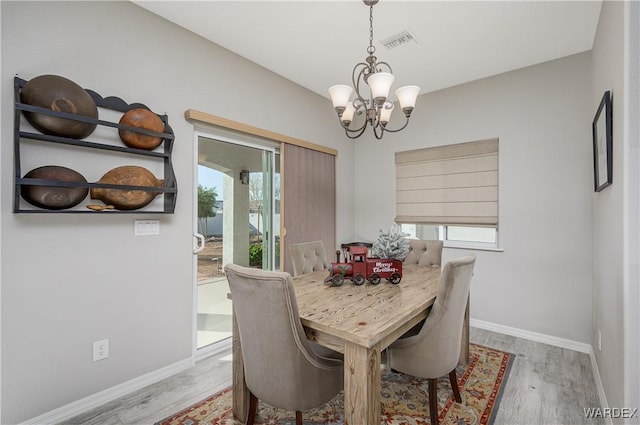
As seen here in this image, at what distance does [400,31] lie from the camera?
2436mm

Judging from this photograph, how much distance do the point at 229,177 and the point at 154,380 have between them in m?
1.75

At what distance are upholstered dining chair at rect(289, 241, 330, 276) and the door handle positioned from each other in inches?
29.6

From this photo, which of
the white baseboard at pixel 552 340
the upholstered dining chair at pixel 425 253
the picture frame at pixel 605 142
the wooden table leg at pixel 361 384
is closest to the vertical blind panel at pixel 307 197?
the upholstered dining chair at pixel 425 253

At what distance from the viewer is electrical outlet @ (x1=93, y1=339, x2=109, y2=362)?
6.42 ft

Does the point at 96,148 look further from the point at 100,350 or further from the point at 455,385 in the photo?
the point at 455,385

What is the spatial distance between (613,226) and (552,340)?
1.70 metres

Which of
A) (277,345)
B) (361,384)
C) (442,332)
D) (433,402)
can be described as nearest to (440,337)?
(442,332)


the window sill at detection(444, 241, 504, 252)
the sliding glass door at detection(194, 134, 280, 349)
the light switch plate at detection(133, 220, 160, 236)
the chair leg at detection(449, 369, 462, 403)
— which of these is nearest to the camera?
the chair leg at detection(449, 369, 462, 403)

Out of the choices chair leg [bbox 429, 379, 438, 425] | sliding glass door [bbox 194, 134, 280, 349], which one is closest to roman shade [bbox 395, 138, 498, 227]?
sliding glass door [bbox 194, 134, 280, 349]

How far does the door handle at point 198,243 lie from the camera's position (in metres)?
2.53

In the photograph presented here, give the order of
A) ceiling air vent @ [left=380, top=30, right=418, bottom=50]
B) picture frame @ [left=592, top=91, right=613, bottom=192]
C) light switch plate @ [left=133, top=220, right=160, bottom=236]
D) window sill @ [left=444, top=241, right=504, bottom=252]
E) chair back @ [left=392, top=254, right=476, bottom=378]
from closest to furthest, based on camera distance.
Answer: chair back @ [left=392, top=254, right=476, bottom=378] < picture frame @ [left=592, top=91, right=613, bottom=192] < light switch plate @ [left=133, top=220, right=160, bottom=236] < ceiling air vent @ [left=380, top=30, right=418, bottom=50] < window sill @ [left=444, top=241, right=504, bottom=252]

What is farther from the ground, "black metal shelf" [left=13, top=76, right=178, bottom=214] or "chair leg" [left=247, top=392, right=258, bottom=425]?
"black metal shelf" [left=13, top=76, right=178, bottom=214]

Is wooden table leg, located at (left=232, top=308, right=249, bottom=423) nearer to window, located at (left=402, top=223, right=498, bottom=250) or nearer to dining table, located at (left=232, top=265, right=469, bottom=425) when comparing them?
dining table, located at (left=232, top=265, right=469, bottom=425)

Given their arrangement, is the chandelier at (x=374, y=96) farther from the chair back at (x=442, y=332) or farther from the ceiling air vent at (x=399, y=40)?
the chair back at (x=442, y=332)
